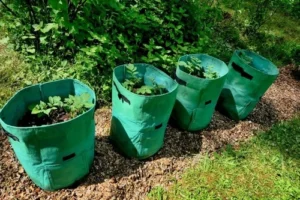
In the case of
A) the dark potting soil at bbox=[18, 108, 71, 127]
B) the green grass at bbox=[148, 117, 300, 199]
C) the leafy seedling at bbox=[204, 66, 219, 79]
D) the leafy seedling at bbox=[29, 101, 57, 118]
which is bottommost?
the green grass at bbox=[148, 117, 300, 199]

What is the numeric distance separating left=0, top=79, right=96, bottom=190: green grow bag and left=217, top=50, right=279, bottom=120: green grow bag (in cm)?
191

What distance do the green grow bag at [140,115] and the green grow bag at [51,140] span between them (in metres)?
0.33

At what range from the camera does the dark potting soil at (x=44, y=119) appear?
2287 mm

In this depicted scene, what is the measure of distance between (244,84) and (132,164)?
1630mm

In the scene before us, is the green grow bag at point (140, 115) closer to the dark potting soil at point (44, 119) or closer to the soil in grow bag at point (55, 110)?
the soil in grow bag at point (55, 110)

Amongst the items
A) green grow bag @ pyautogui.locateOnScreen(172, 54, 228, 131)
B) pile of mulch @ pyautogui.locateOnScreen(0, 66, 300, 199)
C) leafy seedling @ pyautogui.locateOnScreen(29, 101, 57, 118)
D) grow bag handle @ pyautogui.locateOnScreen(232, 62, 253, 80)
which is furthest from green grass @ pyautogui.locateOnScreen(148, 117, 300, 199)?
leafy seedling @ pyautogui.locateOnScreen(29, 101, 57, 118)

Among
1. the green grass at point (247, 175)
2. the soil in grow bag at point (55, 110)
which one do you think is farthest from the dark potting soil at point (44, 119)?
the green grass at point (247, 175)

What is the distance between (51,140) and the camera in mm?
2008

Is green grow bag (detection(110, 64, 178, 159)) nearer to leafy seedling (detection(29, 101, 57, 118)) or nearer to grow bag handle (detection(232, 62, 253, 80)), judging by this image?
leafy seedling (detection(29, 101, 57, 118))

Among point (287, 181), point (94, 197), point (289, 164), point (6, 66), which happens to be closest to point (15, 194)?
point (94, 197)

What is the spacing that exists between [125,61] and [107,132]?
0.91m

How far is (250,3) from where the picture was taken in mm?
7117

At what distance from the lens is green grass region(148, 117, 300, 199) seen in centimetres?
280

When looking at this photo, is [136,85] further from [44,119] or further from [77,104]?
[44,119]
